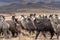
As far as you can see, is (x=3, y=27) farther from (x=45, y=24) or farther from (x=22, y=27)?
(x=45, y=24)

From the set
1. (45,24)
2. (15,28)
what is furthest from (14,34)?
(45,24)

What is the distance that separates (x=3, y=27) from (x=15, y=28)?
91 centimetres

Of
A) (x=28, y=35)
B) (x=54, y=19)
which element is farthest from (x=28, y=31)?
(x=54, y=19)

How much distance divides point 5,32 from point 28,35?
71.3 inches

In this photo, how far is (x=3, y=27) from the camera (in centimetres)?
2814

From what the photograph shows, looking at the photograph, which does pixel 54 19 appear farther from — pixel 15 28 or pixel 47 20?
pixel 15 28

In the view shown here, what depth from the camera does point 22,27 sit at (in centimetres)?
2812

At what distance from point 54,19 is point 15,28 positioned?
315 cm

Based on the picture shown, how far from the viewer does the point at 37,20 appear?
2769 cm

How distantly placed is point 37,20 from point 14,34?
2.18 m

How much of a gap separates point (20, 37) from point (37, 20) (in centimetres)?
179

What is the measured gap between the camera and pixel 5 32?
1109 inches

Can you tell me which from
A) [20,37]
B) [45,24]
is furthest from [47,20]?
[20,37]

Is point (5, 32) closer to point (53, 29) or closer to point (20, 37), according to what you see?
point (20, 37)
